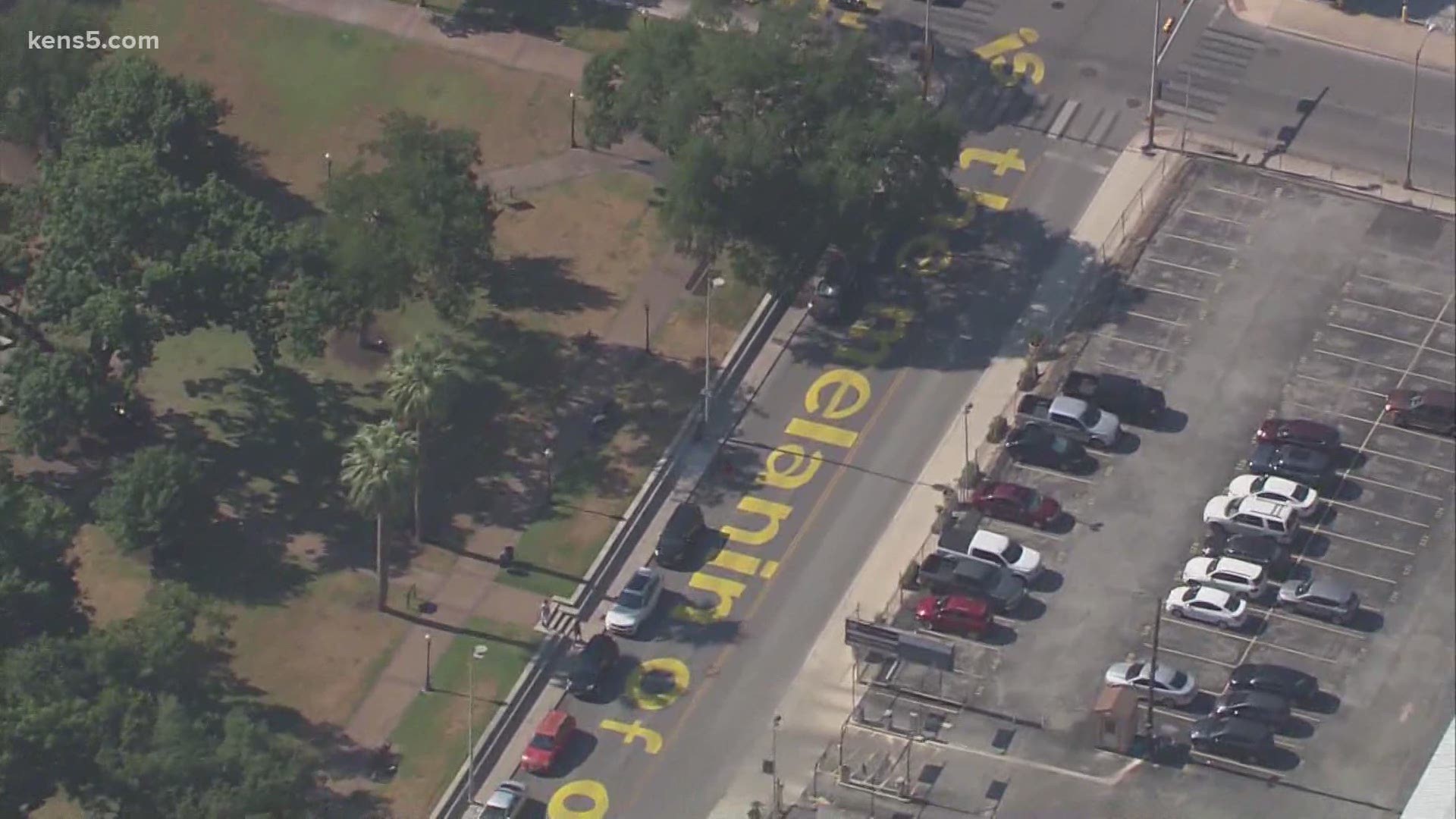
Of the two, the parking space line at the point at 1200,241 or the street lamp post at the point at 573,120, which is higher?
the parking space line at the point at 1200,241

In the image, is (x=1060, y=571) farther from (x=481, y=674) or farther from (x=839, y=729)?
(x=481, y=674)

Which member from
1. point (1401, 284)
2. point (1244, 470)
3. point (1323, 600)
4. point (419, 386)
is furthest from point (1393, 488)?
point (419, 386)

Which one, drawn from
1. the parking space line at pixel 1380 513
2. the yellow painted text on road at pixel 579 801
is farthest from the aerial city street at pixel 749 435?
the parking space line at pixel 1380 513

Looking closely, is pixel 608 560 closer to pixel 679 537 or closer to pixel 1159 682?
pixel 679 537

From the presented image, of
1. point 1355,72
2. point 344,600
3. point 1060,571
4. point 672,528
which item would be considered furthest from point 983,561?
point 1355,72

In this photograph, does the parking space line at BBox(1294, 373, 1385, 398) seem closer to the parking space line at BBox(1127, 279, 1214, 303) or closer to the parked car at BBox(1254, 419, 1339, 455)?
the parked car at BBox(1254, 419, 1339, 455)

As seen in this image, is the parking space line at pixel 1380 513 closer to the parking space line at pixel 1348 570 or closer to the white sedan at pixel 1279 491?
the white sedan at pixel 1279 491
